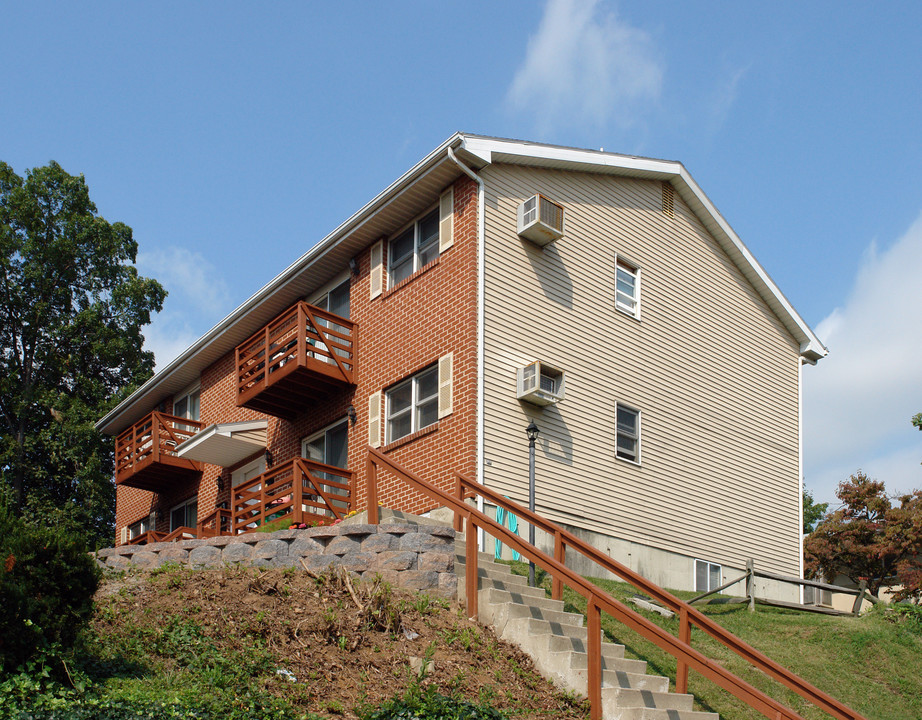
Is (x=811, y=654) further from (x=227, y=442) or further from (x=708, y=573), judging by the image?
(x=227, y=442)

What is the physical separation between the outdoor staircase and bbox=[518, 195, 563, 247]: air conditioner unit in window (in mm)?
7677

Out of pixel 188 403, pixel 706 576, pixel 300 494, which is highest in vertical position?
Answer: pixel 188 403

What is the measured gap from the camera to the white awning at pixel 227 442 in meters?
22.2

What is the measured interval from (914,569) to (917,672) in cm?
1542

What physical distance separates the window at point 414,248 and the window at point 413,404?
2104mm

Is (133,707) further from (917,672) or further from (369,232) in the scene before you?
(369,232)

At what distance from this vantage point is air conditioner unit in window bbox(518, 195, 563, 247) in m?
18.0

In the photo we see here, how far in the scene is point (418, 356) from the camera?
18.2 m

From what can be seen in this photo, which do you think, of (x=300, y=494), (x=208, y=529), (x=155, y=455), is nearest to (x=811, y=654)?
(x=300, y=494)

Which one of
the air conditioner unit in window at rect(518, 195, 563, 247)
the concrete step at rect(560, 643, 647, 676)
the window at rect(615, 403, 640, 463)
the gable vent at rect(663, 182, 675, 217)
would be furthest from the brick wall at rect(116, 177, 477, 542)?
the concrete step at rect(560, 643, 647, 676)

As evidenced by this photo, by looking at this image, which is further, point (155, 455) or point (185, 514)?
point (185, 514)

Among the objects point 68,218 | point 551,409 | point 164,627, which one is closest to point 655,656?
point 164,627

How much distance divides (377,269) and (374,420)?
2992 millimetres

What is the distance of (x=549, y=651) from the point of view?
10.2 metres
